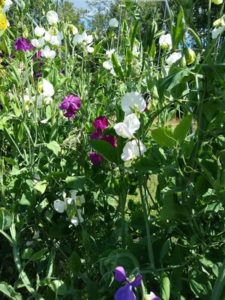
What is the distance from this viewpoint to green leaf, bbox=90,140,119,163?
1219 mm

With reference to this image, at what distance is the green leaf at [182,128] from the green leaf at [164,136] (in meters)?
0.01

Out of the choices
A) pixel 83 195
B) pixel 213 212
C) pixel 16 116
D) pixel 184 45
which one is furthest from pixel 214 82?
pixel 16 116

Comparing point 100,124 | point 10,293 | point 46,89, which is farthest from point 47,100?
point 10,293

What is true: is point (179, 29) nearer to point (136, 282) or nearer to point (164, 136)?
point (164, 136)

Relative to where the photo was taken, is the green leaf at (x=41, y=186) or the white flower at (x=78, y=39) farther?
the white flower at (x=78, y=39)

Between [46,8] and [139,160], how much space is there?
5.22ft

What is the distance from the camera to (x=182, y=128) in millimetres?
1038

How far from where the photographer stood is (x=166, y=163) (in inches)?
46.9

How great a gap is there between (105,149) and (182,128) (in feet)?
0.83

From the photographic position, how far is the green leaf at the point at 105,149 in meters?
1.22

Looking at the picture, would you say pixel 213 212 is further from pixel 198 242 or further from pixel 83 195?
pixel 83 195

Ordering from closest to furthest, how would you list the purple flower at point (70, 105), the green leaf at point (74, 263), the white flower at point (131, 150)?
1. the white flower at point (131, 150)
2. the green leaf at point (74, 263)
3. the purple flower at point (70, 105)

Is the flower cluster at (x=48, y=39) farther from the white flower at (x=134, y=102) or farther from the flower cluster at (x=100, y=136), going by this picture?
the white flower at (x=134, y=102)

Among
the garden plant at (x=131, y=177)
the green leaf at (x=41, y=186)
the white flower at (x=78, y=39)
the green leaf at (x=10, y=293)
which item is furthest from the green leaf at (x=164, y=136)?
the white flower at (x=78, y=39)
